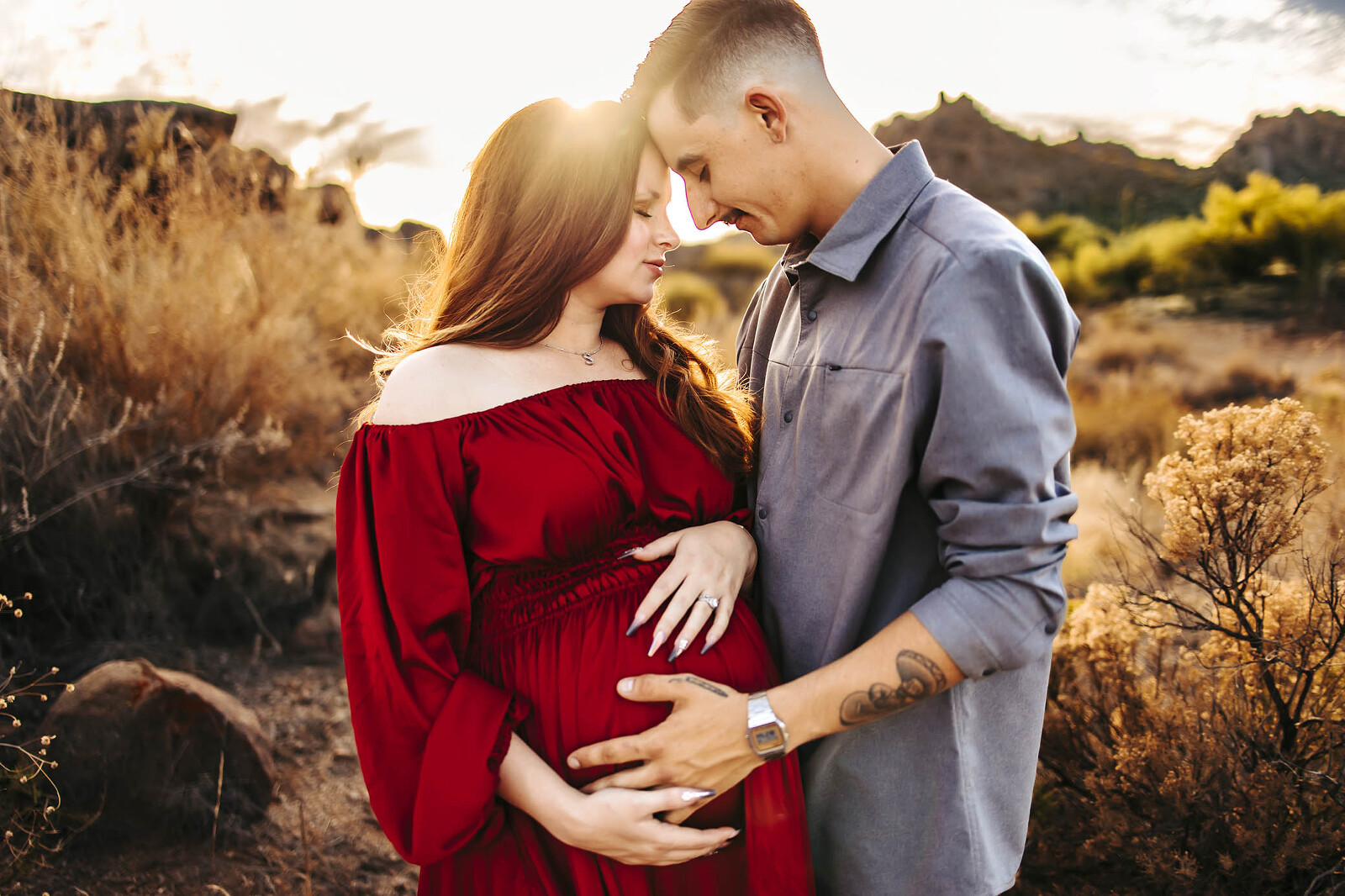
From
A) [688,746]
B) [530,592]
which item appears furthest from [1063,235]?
[688,746]

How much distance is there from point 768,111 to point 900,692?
3.75 feet

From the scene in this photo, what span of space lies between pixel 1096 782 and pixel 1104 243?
2190cm

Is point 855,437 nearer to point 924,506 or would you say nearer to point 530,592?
point 924,506

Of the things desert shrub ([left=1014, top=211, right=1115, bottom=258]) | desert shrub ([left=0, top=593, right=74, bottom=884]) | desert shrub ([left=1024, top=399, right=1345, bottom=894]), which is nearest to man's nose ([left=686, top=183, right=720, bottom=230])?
desert shrub ([left=1024, top=399, right=1345, bottom=894])

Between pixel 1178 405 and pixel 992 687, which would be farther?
pixel 1178 405

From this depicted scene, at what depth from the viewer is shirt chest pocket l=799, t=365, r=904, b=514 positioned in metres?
1.36

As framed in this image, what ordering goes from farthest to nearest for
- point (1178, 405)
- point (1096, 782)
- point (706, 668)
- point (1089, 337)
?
point (1089, 337), point (1178, 405), point (1096, 782), point (706, 668)

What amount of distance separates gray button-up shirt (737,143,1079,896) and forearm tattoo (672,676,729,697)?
0.24m

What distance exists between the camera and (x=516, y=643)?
1566 millimetres

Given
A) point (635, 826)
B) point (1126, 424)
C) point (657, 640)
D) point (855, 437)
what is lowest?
point (1126, 424)

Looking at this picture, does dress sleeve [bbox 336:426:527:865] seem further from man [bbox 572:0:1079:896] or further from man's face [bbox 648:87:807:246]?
man's face [bbox 648:87:807:246]

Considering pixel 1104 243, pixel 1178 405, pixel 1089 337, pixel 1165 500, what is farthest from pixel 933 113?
pixel 1165 500

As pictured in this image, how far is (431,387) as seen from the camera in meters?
1.58

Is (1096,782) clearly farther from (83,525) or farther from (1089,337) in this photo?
(1089,337)
